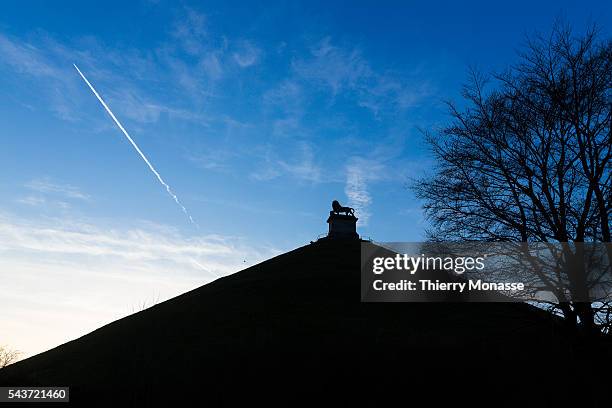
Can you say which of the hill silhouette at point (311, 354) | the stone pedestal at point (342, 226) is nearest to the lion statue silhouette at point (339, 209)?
the stone pedestal at point (342, 226)

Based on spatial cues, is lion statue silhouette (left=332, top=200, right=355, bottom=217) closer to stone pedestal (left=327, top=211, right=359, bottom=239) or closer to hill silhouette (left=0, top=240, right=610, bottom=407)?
stone pedestal (left=327, top=211, right=359, bottom=239)

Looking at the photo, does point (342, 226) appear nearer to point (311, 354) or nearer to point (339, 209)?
point (339, 209)

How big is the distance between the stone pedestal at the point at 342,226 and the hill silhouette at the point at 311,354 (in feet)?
67.8

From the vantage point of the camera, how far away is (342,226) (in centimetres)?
7444

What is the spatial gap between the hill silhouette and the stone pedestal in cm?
2067

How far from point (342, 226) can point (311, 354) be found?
157ft

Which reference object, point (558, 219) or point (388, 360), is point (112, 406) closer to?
point (388, 360)

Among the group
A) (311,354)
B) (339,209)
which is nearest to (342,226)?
(339,209)

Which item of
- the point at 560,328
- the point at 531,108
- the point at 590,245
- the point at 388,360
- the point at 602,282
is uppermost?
the point at 531,108

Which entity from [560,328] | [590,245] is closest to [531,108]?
[590,245]

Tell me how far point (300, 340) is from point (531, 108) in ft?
77.7

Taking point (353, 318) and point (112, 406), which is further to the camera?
point (353, 318)

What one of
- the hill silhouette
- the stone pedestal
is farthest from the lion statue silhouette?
the hill silhouette

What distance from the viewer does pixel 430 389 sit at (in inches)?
780
